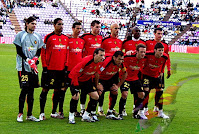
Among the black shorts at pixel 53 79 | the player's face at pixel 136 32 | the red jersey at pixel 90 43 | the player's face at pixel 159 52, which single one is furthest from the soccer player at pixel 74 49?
the player's face at pixel 159 52

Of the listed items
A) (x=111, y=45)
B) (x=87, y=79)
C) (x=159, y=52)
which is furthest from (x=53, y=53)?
(x=159, y=52)

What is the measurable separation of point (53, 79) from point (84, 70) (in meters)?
0.75

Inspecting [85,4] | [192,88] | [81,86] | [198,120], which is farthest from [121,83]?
[85,4]

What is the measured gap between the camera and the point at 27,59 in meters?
6.32

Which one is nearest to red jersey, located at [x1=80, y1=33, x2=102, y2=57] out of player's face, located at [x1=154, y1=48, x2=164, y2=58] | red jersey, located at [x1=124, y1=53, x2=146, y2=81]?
red jersey, located at [x1=124, y1=53, x2=146, y2=81]

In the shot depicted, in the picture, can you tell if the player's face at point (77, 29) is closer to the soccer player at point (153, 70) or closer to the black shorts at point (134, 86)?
the black shorts at point (134, 86)

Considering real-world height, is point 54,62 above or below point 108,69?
above

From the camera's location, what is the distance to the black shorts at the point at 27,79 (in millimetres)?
6402

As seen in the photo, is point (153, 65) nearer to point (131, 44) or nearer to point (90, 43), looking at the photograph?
point (131, 44)

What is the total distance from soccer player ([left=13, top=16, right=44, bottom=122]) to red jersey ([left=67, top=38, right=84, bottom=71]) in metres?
1.05

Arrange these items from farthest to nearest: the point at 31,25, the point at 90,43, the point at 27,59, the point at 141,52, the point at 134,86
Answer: the point at 90,43 → the point at 134,86 → the point at 141,52 → the point at 31,25 → the point at 27,59

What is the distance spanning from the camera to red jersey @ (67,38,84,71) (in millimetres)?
7523

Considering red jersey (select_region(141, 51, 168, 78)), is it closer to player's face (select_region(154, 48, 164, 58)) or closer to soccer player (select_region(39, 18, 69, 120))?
player's face (select_region(154, 48, 164, 58))

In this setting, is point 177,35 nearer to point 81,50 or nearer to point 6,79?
point 6,79
